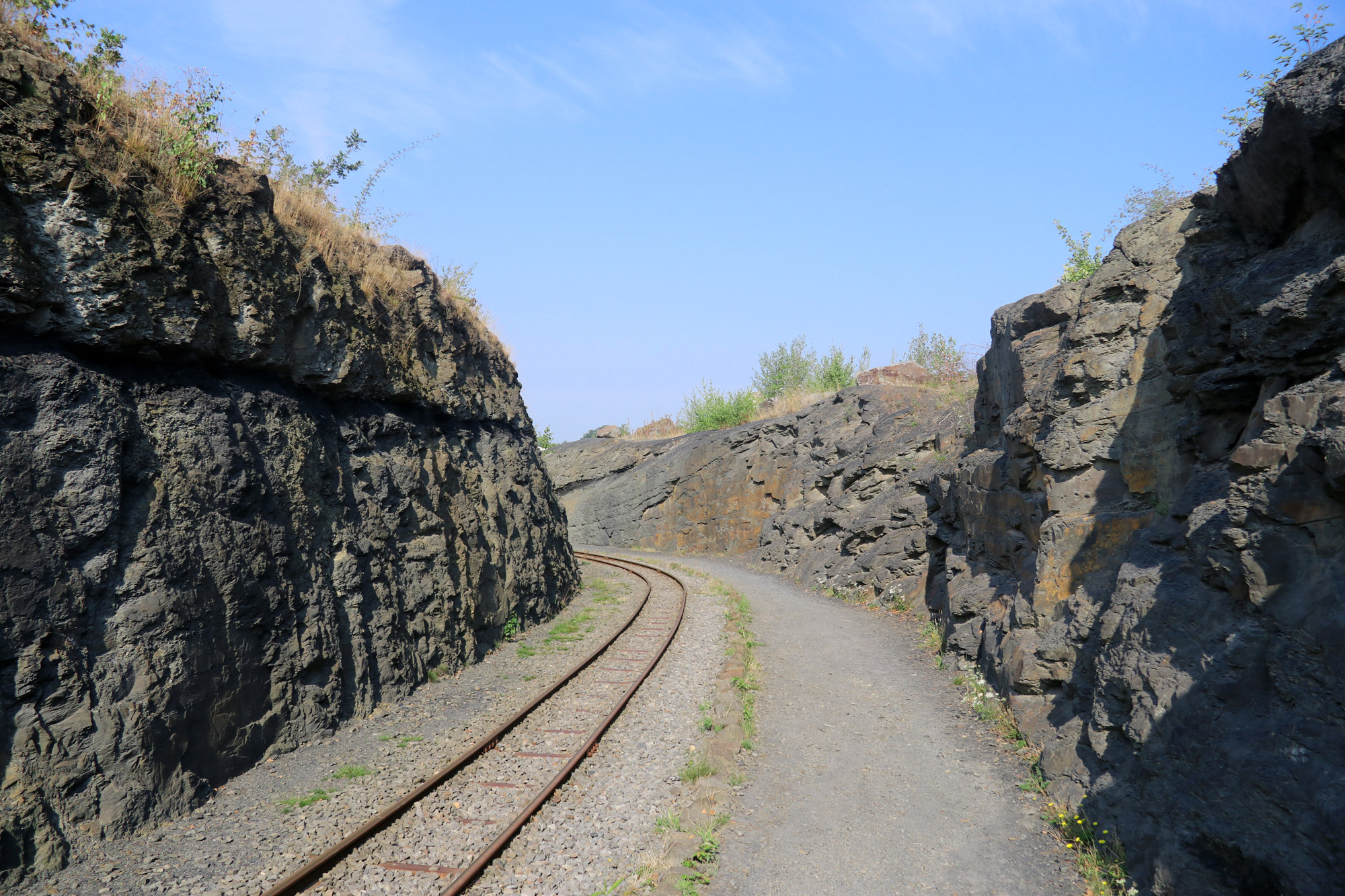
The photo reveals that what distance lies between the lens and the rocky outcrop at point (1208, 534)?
16.9 feet

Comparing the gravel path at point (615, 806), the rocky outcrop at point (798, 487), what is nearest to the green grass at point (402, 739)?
the gravel path at point (615, 806)

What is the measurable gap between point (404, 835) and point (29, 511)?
4.34m

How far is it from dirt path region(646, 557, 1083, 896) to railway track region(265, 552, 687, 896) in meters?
1.99

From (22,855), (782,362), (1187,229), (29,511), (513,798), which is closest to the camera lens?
(22,855)

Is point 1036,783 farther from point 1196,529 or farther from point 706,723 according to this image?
point 706,723

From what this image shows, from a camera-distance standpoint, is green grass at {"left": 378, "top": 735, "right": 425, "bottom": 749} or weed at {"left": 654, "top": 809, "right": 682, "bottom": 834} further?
green grass at {"left": 378, "top": 735, "right": 425, "bottom": 749}

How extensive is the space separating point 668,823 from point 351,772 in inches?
142

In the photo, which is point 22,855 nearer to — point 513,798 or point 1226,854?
point 513,798

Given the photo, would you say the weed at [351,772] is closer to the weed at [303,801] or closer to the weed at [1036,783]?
the weed at [303,801]

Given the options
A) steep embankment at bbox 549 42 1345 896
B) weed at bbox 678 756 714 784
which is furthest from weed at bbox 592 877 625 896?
steep embankment at bbox 549 42 1345 896

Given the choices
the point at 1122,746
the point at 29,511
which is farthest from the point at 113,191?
the point at 1122,746

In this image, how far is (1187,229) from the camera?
9.04 metres

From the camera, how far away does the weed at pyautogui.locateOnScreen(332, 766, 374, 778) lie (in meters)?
8.11

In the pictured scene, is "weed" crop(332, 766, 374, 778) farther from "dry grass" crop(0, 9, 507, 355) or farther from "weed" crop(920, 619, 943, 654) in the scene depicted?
"weed" crop(920, 619, 943, 654)
